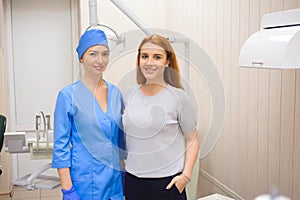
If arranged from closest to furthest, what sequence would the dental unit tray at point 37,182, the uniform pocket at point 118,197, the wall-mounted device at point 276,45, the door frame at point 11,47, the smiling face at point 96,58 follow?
the wall-mounted device at point 276,45
the smiling face at point 96,58
the uniform pocket at point 118,197
the dental unit tray at point 37,182
the door frame at point 11,47

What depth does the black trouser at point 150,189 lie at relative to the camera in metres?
1.36

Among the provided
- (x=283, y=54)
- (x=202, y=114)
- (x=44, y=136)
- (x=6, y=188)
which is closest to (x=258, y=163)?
(x=202, y=114)

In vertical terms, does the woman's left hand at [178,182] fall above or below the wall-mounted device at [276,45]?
below

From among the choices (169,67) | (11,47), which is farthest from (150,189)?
(11,47)

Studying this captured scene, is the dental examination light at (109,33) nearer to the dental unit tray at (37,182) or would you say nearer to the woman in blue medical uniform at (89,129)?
the woman in blue medical uniform at (89,129)

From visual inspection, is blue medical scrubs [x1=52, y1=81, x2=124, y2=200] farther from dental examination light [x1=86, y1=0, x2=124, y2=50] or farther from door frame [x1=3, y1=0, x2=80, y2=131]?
door frame [x1=3, y1=0, x2=80, y2=131]

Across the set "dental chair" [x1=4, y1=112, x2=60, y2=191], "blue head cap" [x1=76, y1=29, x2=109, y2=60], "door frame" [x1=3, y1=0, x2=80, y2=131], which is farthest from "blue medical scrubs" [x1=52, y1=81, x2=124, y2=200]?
"door frame" [x1=3, y1=0, x2=80, y2=131]

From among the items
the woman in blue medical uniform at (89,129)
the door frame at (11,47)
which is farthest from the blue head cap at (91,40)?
the door frame at (11,47)

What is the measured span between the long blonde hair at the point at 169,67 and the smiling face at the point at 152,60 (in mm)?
16

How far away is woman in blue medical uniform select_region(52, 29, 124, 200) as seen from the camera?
4.50ft

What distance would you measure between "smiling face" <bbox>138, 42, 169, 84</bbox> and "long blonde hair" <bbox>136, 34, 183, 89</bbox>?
2cm

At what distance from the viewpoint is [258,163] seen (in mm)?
1797

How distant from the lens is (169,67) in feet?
4.25

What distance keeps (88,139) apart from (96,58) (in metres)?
0.31
